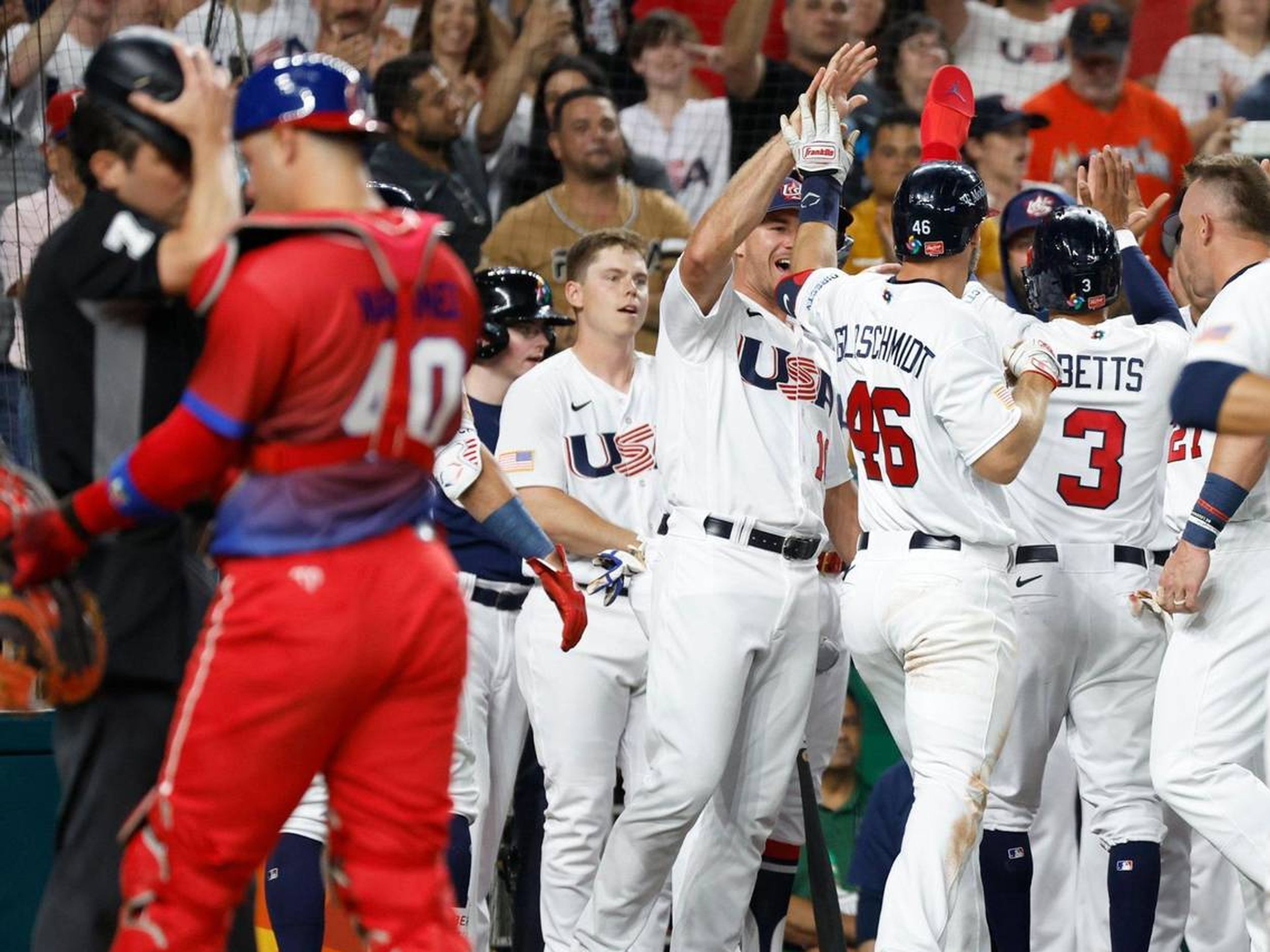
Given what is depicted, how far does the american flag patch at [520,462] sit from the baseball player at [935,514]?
1237 millimetres

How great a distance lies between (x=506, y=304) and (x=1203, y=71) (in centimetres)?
519

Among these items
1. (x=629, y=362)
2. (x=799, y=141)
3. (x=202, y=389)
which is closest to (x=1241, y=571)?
(x=799, y=141)

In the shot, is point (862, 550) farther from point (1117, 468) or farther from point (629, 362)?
point (629, 362)

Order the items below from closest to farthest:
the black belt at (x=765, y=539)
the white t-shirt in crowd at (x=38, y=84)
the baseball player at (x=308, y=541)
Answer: the baseball player at (x=308, y=541) < the black belt at (x=765, y=539) < the white t-shirt in crowd at (x=38, y=84)

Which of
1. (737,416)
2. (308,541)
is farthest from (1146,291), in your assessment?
(308,541)

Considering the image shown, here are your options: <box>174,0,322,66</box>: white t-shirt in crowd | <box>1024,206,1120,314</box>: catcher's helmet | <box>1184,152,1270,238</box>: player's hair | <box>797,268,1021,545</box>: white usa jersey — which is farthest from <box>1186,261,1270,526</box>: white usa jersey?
<box>174,0,322,66</box>: white t-shirt in crowd

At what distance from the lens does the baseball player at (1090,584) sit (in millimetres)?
5227

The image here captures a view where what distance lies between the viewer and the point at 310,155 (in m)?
3.19

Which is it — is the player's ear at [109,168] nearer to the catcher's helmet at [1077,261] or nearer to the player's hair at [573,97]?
the catcher's helmet at [1077,261]

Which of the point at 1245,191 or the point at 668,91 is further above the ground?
the point at 668,91

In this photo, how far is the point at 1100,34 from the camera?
8.93m

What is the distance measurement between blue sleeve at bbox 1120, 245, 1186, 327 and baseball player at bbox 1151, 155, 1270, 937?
0.61 meters

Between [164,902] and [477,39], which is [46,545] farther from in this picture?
[477,39]

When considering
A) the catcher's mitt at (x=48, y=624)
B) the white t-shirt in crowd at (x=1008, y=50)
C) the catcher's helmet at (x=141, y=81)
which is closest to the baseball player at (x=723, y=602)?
the catcher's helmet at (x=141, y=81)
